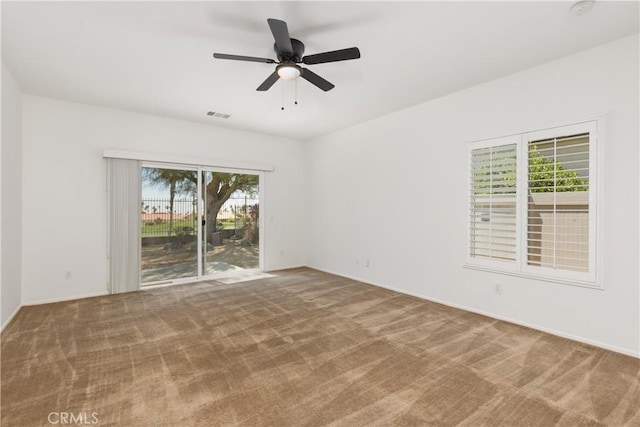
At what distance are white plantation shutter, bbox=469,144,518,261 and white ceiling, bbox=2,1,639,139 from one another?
37.3 inches

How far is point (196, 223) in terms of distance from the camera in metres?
5.25

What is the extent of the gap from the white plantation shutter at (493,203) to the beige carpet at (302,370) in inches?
33.3

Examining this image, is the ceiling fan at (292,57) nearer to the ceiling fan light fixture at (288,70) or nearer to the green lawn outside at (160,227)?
the ceiling fan light fixture at (288,70)

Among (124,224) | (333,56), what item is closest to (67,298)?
(124,224)

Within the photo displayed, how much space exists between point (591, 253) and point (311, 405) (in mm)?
2915

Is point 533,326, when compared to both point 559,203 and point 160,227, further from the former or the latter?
point 160,227

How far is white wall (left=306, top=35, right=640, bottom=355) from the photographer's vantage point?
265cm

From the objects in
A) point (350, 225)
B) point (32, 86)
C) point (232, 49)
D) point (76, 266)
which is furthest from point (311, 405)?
point (32, 86)

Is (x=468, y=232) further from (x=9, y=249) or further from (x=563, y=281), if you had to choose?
(x=9, y=249)

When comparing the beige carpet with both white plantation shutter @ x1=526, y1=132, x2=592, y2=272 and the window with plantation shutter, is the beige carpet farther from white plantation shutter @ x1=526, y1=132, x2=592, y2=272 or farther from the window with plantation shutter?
white plantation shutter @ x1=526, y1=132, x2=592, y2=272

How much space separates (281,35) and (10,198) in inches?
147

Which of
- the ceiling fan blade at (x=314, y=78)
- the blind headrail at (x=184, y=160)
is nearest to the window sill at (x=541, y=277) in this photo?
the ceiling fan blade at (x=314, y=78)

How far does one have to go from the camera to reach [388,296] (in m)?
4.34

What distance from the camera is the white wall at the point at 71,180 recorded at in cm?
397
